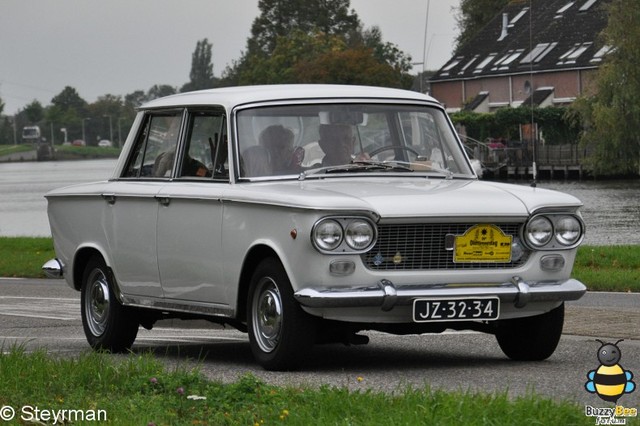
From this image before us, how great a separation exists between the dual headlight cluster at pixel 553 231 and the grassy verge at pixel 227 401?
6.18 ft

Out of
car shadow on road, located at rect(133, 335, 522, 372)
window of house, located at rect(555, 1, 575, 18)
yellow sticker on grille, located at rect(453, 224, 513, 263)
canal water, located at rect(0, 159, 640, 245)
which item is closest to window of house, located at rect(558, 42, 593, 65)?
window of house, located at rect(555, 1, 575, 18)

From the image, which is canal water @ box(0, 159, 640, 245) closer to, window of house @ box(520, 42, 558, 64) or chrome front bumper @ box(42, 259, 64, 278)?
window of house @ box(520, 42, 558, 64)

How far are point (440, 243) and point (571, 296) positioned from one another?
2.96 feet

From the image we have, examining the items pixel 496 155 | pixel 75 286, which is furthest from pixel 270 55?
pixel 75 286

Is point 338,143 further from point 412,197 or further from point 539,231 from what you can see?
point 539,231

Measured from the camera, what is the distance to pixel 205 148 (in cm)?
1059

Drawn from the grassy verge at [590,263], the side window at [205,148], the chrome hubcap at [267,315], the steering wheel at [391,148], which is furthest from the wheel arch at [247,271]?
the grassy verge at [590,263]

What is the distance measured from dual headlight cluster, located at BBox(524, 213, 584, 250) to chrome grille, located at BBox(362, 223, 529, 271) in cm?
39

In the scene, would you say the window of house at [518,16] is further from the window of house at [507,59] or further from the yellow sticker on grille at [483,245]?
the yellow sticker on grille at [483,245]

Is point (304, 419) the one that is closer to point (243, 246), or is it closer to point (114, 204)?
point (243, 246)

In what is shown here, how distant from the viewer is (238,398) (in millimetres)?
7375

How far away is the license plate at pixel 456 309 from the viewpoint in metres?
8.83

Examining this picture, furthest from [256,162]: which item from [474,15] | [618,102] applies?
[474,15]

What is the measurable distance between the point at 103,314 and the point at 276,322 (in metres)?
2.47
